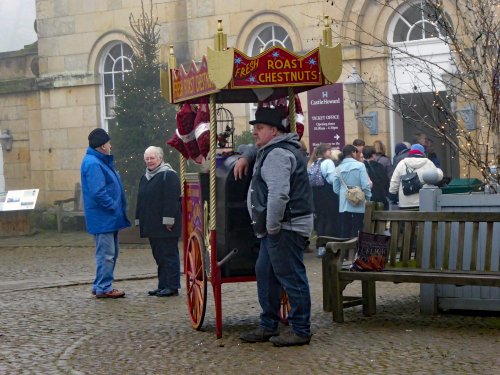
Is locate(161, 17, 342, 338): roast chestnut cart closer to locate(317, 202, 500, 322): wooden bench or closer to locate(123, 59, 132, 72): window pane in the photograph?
locate(317, 202, 500, 322): wooden bench

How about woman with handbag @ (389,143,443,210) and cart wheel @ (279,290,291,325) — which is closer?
cart wheel @ (279,290,291,325)

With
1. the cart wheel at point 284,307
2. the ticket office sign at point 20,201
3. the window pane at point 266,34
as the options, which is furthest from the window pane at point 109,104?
the cart wheel at point 284,307

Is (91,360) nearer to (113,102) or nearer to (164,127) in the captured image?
(164,127)

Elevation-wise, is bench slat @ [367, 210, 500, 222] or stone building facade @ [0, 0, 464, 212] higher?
stone building facade @ [0, 0, 464, 212]

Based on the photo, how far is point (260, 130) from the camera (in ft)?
31.0

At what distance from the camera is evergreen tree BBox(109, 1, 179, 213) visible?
24.0 meters

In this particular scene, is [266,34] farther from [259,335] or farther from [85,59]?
[259,335]

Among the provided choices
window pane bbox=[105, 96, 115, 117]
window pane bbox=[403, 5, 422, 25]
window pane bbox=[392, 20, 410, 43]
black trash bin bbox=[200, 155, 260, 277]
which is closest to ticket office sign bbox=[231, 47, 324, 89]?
black trash bin bbox=[200, 155, 260, 277]

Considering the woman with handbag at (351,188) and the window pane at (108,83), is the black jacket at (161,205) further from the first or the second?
the window pane at (108,83)

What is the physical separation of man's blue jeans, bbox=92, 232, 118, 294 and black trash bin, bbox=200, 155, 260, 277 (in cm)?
300

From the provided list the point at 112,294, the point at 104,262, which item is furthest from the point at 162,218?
the point at 112,294

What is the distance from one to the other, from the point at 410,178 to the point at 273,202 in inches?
298

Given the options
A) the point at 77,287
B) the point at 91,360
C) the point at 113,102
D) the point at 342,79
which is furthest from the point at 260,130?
the point at 113,102

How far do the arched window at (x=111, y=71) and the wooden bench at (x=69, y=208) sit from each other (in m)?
1.74
